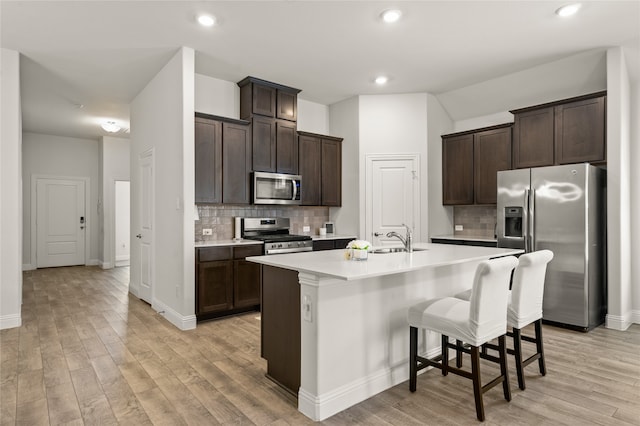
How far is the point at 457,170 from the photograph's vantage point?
5.51 metres

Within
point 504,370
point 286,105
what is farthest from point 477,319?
point 286,105

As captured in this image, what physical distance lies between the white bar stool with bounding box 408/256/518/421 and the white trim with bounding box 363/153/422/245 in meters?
2.95

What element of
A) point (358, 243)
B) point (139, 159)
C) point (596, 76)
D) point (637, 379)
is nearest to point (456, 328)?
point (358, 243)

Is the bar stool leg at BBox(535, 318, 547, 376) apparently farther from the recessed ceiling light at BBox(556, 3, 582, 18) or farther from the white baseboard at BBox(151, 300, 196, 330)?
the white baseboard at BBox(151, 300, 196, 330)

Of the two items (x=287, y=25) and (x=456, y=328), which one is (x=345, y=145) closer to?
(x=287, y=25)

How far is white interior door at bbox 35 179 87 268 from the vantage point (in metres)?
8.10

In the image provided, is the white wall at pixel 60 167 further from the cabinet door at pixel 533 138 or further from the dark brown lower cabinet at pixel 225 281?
the cabinet door at pixel 533 138

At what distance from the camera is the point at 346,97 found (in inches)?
228

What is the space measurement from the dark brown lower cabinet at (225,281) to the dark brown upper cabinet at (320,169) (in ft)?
4.69

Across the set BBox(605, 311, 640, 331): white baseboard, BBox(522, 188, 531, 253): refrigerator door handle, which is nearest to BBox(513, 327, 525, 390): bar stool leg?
BBox(522, 188, 531, 253): refrigerator door handle

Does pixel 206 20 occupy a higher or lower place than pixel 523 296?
higher

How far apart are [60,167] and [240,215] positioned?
18.6 feet

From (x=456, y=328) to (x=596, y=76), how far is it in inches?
152

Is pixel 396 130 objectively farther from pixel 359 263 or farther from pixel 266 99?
pixel 359 263
